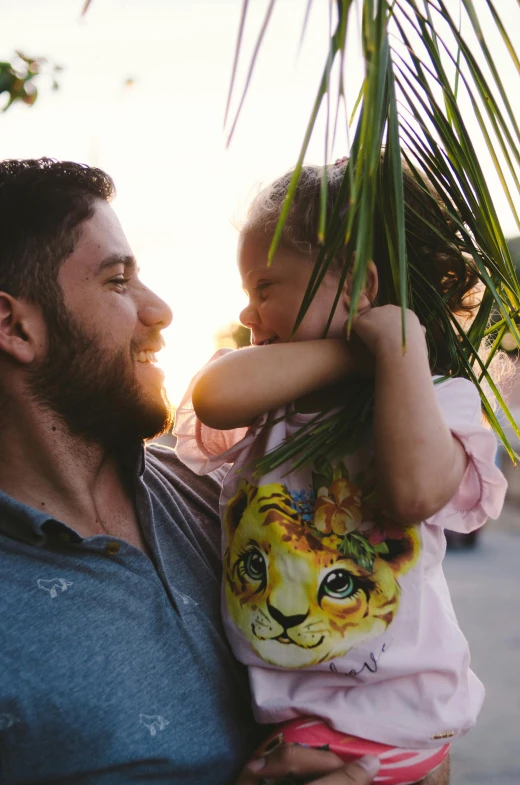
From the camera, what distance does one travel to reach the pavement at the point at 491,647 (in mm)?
4762

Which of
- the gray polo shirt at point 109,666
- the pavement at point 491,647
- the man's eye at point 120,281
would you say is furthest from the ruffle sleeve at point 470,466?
the pavement at point 491,647

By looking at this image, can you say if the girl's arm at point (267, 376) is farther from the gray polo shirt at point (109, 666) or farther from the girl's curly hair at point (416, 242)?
the gray polo shirt at point (109, 666)

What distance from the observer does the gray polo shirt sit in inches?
53.1

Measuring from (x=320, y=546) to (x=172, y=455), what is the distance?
0.90 m

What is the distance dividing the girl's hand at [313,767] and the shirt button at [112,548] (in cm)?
49

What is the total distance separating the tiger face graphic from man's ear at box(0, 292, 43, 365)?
0.74 m

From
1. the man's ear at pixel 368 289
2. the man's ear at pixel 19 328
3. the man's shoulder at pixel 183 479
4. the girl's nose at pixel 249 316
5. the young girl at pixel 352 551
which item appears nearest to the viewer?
the young girl at pixel 352 551

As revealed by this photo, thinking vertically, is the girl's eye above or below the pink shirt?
above

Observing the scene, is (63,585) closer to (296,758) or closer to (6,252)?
(296,758)

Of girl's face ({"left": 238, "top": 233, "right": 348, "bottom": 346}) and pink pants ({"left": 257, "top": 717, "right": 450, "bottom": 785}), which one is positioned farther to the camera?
girl's face ({"left": 238, "top": 233, "right": 348, "bottom": 346})

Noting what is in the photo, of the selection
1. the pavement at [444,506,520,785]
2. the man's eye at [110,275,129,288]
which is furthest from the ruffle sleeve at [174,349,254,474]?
the pavement at [444,506,520,785]

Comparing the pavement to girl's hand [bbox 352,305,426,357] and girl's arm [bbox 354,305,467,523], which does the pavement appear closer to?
girl's arm [bbox 354,305,467,523]

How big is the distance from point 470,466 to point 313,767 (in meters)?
0.58

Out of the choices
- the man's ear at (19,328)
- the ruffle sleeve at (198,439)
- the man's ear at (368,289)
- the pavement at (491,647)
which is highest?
the man's ear at (19,328)
